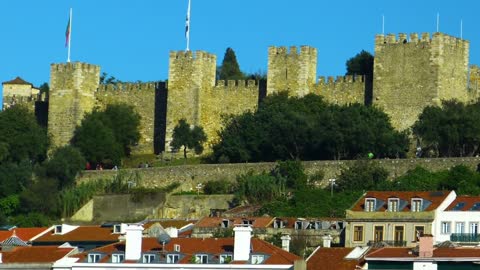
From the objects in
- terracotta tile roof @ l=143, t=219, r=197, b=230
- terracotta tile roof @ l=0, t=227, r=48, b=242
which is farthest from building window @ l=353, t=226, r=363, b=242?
terracotta tile roof @ l=0, t=227, r=48, b=242

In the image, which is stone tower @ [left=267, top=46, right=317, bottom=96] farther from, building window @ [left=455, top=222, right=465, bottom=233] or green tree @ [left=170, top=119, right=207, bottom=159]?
building window @ [left=455, top=222, right=465, bottom=233]

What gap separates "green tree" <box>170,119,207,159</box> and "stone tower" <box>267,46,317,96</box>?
10.4ft

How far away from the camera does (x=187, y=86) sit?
3305 inches

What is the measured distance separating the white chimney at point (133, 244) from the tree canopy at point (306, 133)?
875 inches

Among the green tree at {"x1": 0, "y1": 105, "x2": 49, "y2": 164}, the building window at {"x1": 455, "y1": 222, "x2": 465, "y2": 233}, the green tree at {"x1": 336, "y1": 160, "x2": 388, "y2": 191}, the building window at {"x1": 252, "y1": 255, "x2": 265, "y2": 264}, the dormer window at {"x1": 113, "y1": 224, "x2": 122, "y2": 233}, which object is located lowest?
the building window at {"x1": 252, "y1": 255, "x2": 265, "y2": 264}

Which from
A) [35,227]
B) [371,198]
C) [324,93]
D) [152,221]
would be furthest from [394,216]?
[324,93]

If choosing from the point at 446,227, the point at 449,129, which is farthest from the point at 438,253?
the point at 449,129

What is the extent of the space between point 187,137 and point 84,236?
1951cm

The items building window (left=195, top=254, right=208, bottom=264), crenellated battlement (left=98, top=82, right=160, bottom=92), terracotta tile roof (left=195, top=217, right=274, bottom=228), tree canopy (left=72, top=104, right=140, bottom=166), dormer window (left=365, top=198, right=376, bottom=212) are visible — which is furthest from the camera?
crenellated battlement (left=98, top=82, right=160, bottom=92)

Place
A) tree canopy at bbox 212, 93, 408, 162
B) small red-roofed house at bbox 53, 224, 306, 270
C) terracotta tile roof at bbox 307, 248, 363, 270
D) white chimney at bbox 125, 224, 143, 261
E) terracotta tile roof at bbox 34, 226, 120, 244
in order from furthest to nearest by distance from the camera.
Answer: tree canopy at bbox 212, 93, 408, 162 → terracotta tile roof at bbox 34, 226, 120, 244 → white chimney at bbox 125, 224, 143, 261 → small red-roofed house at bbox 53, 224, 306, 270 → terracotta tile roof at bbox 307, 248, 363, 270

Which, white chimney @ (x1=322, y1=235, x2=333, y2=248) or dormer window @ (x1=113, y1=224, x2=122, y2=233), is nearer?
white chimney @ (x1=322, y1=235, x2=333, y2=248)

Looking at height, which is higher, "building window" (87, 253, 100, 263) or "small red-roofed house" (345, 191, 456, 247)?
"small red-roofed house" (345, 191, 456, 247)

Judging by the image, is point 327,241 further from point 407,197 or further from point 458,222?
point 458,222

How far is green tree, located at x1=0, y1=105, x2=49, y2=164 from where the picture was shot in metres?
84.1
